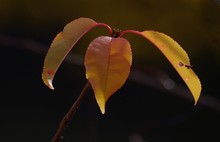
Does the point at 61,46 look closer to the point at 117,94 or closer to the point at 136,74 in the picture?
the point at 136,74

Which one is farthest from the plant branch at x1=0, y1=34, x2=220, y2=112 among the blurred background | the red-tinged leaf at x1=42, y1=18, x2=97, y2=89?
the blurred background

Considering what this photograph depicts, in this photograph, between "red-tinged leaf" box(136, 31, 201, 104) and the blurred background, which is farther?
the blurred background

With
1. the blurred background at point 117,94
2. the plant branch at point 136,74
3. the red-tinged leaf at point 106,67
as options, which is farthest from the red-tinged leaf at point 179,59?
the blurred background at point 117,94

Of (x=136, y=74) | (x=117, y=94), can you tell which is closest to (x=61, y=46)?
(x=136, y=74)

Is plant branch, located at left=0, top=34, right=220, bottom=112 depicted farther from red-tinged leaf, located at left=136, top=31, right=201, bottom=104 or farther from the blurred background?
the blurred background

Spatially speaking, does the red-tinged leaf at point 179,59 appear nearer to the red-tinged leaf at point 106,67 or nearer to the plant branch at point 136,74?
the red-tinged leaf at point 106,67

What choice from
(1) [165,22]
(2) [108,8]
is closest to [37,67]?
(2) [108,8]
